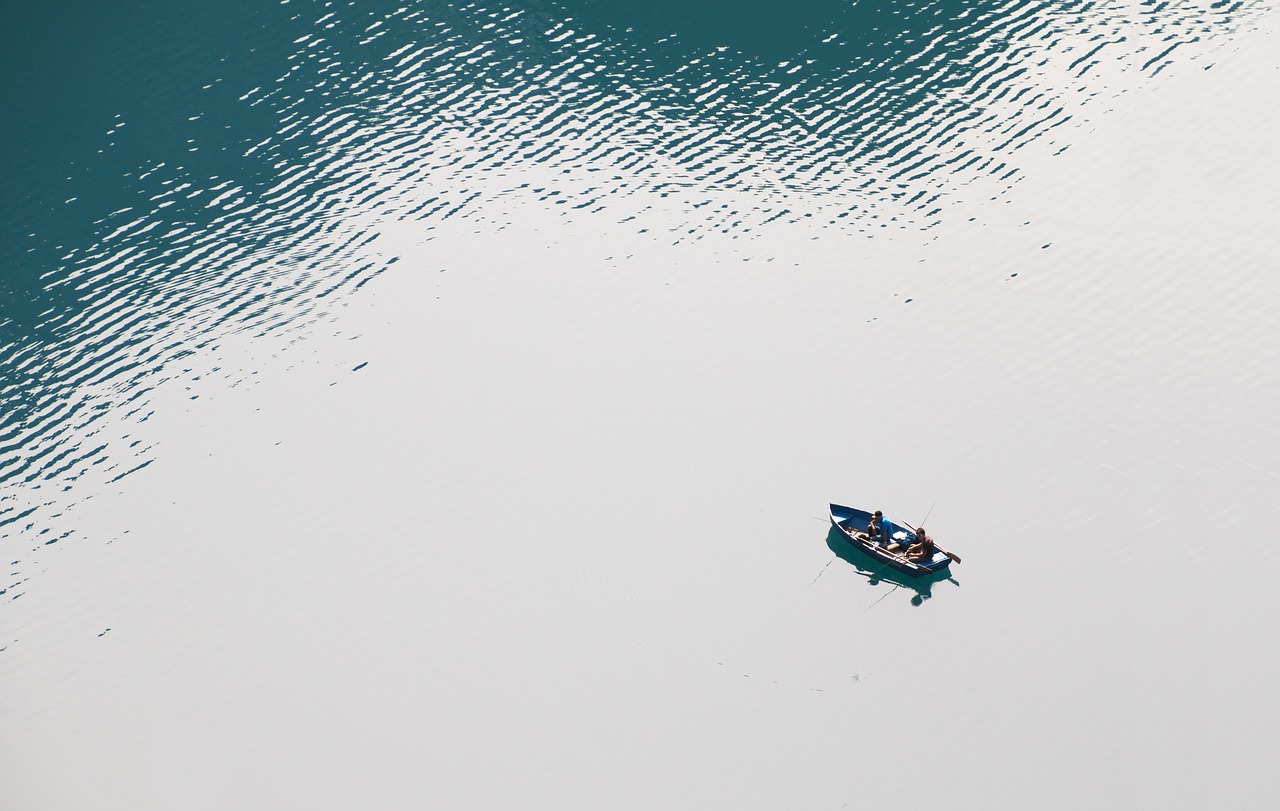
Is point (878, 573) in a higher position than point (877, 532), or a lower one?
lower

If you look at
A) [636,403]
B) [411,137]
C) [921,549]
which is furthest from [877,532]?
[411,137]

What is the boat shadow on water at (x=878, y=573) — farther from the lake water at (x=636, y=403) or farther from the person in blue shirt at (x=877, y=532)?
the person in blue shirt at (x=877, y=532)

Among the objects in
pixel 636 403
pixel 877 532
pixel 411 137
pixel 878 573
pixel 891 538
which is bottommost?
pixel 878 573

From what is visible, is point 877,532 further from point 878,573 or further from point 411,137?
point 411,137

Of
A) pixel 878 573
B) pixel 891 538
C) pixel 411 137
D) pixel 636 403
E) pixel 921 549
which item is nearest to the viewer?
pixel 921 549

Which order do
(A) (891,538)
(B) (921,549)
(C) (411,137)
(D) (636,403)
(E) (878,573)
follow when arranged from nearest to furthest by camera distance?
(B) (921,549) < (E) (878,573) < (A) (891,538) < (D) (636,403) < (C) (411,137)

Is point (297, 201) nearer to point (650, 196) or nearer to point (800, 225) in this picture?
point (650, 196)

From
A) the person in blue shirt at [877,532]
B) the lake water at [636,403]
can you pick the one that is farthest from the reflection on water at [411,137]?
the person in blue shirt at [877,532]

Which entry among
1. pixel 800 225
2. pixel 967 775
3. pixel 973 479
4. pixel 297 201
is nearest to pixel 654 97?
pixel 800 225
